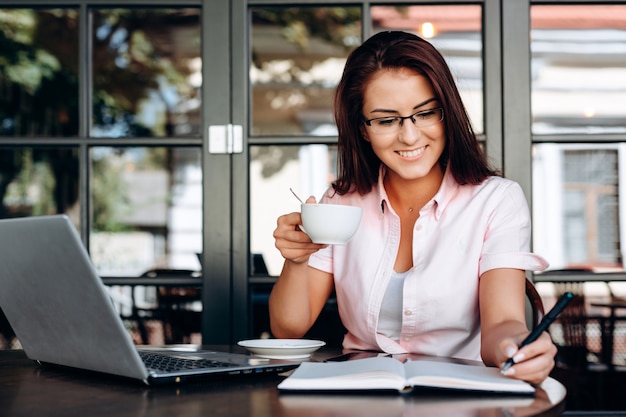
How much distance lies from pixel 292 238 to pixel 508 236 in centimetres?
48

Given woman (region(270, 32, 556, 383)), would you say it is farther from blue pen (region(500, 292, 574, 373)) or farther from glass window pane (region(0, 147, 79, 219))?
glass window pane (region(0, 147, 79, 219))

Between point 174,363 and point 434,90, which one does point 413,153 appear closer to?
point 434,90

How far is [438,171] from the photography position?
1868 mm

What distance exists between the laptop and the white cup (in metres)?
0.22

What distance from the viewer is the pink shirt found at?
1665 millimetres

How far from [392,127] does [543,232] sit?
718 cm

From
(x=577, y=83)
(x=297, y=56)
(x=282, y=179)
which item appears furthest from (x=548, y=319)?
(x=577, y=83)

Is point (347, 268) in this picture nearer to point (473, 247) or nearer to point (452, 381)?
point (473, 247)

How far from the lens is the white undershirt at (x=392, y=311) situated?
1.74 m

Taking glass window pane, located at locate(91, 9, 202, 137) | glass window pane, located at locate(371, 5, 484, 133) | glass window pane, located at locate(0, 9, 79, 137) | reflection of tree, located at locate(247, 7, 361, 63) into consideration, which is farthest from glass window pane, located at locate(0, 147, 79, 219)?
glass window pane, located at locate(371, 5, 484, 133)

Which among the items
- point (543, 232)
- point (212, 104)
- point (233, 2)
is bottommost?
point (543, 232)

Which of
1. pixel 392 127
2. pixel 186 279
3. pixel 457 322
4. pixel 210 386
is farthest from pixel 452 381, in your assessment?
pixel 186 279

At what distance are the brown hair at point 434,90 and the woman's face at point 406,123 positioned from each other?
0.06 feet

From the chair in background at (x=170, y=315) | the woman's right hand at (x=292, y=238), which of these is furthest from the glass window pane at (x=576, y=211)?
the woman's right hand at (x=292, y=238)
